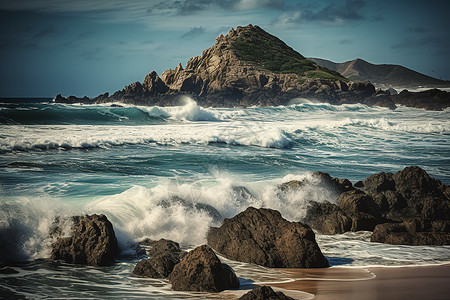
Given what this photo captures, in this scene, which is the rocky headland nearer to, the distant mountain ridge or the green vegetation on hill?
the green vegetation on hill

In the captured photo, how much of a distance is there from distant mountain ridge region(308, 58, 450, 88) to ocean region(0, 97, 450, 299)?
10334 cm

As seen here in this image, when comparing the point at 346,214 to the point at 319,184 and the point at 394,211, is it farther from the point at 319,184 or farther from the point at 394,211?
the point at 319,184

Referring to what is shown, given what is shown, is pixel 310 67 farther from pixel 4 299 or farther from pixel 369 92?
pixel 4 299

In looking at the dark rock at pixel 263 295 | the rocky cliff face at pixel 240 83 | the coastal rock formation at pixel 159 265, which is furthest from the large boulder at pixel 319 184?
the rocky cliff face at pixel 240 83

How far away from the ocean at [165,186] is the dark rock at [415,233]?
214 millimetres

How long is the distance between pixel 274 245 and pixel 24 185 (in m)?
6.09

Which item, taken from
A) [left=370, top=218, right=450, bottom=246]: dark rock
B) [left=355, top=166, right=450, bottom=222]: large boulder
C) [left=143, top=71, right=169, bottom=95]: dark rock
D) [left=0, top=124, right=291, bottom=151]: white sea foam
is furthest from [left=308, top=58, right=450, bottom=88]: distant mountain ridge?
[left=370, top=218, right=450, bottom=246]: dark rock

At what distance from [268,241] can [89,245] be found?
8.20 feet

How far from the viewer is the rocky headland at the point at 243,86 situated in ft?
232

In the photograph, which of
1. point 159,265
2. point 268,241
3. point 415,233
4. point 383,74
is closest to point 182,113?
point 415,233

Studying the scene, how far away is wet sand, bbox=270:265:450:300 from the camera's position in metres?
4.86

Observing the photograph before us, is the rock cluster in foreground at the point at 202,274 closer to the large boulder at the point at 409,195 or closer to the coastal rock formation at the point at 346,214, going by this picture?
the coastal rock formation at the point at 346,214

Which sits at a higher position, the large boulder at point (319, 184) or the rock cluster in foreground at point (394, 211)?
the large boulder at point (319, 184)

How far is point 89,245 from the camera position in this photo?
6.23 m
